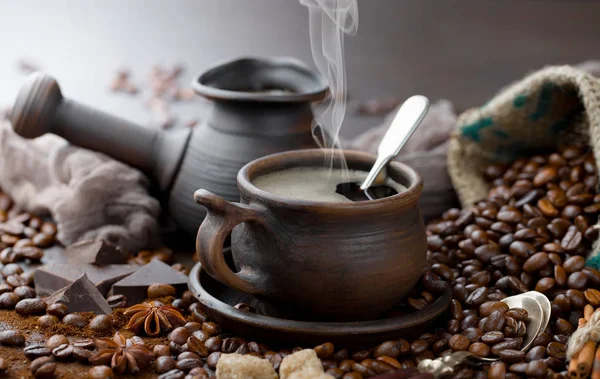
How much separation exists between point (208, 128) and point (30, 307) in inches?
26.1

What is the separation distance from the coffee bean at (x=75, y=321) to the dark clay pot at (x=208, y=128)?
0.48 metres

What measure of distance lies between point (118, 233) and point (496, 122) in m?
1.10

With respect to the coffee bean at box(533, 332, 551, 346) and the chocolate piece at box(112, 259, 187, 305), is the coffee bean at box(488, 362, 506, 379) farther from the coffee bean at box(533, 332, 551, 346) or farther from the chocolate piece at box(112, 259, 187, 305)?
the chocolate piece at box(112, 259, 187, 305)

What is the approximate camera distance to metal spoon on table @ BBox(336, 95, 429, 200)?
156cm

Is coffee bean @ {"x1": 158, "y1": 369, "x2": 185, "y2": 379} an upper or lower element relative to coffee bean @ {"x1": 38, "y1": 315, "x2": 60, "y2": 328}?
upper

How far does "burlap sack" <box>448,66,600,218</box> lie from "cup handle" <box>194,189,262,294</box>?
0.93 meters

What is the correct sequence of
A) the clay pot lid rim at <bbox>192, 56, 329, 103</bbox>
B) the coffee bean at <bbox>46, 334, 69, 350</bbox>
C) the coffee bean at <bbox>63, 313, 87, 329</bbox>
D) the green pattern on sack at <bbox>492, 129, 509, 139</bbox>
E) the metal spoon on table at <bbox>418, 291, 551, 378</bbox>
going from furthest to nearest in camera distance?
the green pattern on sack at <bbox>492, 129, 509, 139</bbox> → the clay pot lid rim at <bbox>192, 56, 329, 103</bbox> → the coffee bean at <bbox>63, 313, 87, 329</bbox> → the coffee bean at <bbox>46, 334, 69, 350</bbox> → the metal spoon on table at <bbox>418, 291, 551, 378</bbox>

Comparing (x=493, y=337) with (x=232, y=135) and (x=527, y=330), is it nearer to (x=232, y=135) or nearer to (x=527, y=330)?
(x=527, y=330)

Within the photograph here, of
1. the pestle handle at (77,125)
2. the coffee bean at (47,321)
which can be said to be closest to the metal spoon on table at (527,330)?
the coffee bean at (47,321)

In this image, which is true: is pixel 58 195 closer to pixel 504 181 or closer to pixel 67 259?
pixel 67 259

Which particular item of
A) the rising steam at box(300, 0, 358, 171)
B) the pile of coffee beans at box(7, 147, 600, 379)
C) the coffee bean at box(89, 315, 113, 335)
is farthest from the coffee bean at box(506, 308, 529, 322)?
the coffee bean at box(89, 315, 113, 335)

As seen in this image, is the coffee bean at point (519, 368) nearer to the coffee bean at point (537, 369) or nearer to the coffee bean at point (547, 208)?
the coffee bean at point (537, 369)

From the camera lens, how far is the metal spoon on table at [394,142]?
5.12 ft

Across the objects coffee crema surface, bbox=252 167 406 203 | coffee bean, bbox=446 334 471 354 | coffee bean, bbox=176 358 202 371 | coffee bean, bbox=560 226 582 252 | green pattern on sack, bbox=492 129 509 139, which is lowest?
coffee bean, bbox=176 358 202 371
